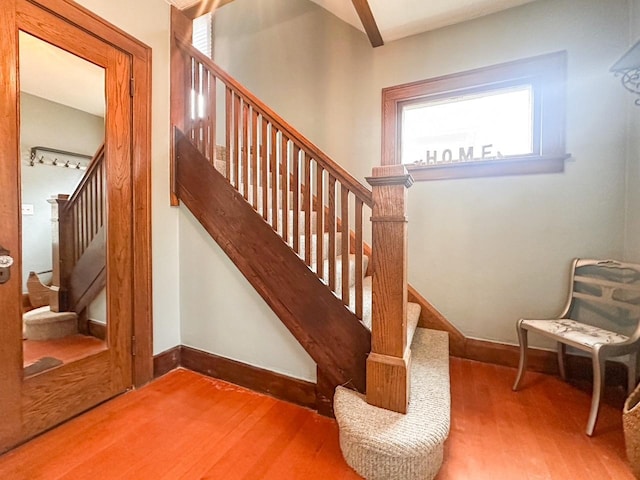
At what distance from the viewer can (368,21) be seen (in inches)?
84.8

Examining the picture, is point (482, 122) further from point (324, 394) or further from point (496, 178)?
point (324, 394)

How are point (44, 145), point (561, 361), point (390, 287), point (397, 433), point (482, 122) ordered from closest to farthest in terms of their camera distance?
point (397, 433), point (390, 287), point (44, 145), point (561, 361), point (482, 122)

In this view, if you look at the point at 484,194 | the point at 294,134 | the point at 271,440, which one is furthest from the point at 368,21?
the point at 271,440

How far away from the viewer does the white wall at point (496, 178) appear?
182cm

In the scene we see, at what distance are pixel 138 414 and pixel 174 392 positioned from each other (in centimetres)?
22

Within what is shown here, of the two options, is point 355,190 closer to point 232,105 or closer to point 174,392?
point 232,105

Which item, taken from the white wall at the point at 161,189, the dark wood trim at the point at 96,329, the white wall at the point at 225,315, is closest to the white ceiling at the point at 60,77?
the white wall at the point at 161,189

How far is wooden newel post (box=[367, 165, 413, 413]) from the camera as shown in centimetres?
122

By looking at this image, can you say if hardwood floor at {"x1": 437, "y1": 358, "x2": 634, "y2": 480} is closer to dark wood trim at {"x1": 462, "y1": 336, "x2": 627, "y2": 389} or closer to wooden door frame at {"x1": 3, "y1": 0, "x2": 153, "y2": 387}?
dark wood trim at {"x1": 462, "y1": 336, "x2": 627, "y2": 389}

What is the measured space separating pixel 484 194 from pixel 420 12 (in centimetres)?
142

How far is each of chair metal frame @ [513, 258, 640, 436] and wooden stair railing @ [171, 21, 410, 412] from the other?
0.98 m

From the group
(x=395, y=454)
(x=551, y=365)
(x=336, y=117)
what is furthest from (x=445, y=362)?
(x=336, y=117)

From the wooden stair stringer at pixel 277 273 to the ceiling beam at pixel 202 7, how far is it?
0.86 meters

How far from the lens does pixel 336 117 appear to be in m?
2.64
